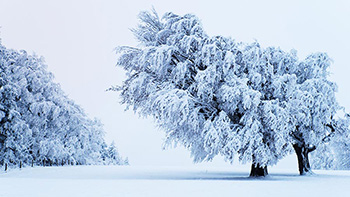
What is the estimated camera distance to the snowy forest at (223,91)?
16359 mm

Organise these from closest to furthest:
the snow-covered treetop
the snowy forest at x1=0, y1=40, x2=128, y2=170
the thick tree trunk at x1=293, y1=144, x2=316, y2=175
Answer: the snow-covered treetop < the thick tree trunk at x1=293, y1=144, x2=316, y2=175 < the snowy forest at x1=0, y1=40, x2=128, y2=170

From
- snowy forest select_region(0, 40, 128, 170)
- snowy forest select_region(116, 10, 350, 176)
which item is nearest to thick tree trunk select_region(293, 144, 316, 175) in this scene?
snowy forest select_region(116, 10, 350, 176)

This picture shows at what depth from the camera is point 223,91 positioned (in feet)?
53.9

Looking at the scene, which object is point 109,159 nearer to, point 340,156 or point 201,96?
point 340,156

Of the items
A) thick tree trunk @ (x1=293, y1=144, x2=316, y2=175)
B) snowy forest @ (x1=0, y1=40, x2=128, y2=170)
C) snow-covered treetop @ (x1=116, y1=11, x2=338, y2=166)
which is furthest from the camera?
snowy forest @ (x1=0, y1=40, x2=128, y2=170)

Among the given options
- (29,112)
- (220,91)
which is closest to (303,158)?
(220,91)

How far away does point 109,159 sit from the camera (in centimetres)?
5806

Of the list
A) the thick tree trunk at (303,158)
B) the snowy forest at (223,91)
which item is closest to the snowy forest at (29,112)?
the snowy forest at (223,91)

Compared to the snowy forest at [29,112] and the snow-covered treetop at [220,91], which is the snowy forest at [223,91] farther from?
the snowy forest at [29,112]

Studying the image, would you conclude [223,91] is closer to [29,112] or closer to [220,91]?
[220,91]

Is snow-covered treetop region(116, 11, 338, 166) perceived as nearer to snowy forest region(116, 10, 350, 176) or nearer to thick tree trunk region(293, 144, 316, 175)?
snowy forest region(116, 10, 350, 176)

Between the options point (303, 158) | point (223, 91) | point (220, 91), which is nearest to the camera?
point (223, 91)

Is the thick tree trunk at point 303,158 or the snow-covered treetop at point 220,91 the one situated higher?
the snow-covered treetop at point 220,91

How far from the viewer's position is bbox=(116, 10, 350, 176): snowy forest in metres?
16.4
